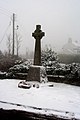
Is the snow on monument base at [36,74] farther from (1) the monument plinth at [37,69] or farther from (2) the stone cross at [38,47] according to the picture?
(2) the stone cross at [38,47]

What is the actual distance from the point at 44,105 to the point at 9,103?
101 cm

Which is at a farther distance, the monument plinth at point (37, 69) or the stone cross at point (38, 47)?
the stone cross at point (38, 47)

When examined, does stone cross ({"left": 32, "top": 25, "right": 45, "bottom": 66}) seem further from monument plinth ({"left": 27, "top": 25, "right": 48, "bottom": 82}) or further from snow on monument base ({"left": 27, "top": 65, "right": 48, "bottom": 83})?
snow on monument base ({"left": 27, "top": 65, "right": 48, "bottom": 83})

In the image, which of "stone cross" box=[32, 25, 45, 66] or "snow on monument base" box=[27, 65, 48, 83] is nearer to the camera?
"snow on monument base" box=[27, 65, 48, 83]

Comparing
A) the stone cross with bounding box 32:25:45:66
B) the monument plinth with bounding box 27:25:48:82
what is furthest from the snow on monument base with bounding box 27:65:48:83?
the stone cross with bounding box 32:25:45:66

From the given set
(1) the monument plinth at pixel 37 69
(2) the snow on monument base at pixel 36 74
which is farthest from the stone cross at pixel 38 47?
(2) the snow on monument base at pixel 36 74

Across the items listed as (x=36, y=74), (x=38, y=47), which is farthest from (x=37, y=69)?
(x=38, y=47)

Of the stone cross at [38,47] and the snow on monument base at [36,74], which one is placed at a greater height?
the stone cross at [38,47]

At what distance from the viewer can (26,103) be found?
5.19 metres

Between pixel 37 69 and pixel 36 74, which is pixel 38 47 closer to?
pixel 37 69

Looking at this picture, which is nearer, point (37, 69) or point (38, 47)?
point (37, 69)

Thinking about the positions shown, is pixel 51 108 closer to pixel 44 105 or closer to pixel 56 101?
pixel 44 105

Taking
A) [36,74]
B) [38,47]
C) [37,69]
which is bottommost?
[36,74]

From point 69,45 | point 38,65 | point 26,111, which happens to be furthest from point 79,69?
point 69,45
